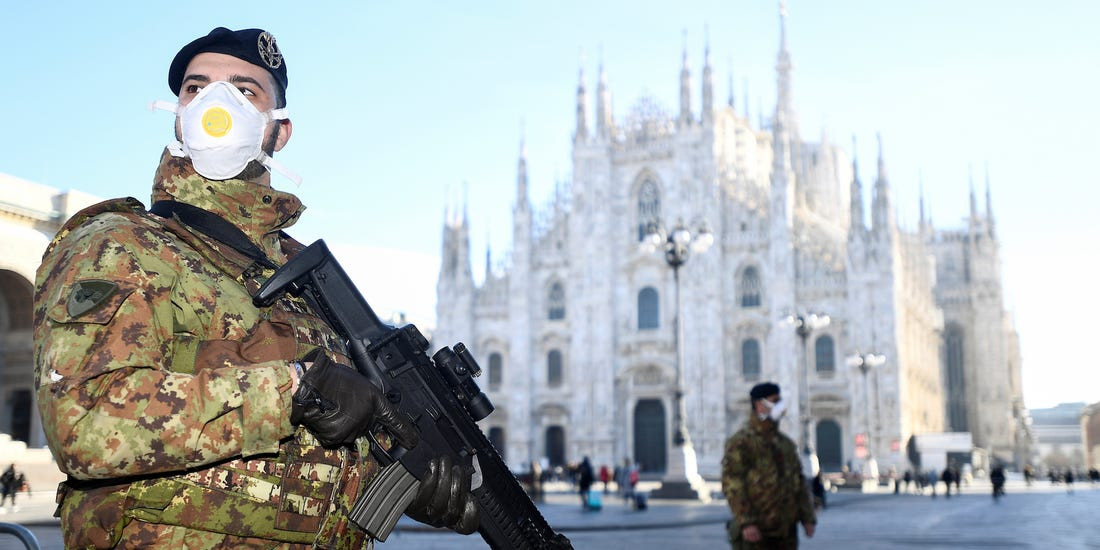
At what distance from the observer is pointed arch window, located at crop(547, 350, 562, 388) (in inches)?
1831

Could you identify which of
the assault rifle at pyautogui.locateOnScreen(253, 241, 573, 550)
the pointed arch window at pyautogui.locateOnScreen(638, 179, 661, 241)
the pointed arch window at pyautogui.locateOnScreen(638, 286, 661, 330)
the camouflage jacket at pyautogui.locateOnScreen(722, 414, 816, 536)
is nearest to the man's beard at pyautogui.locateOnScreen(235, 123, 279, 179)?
the assault rifle at pyautogui.locateOnScreen(253, 241, 573, 550)

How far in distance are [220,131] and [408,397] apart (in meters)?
0.76

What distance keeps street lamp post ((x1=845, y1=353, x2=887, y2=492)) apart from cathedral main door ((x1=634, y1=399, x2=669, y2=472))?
27.1 feet

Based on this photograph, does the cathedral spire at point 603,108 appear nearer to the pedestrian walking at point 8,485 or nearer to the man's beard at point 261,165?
the pedestrian walking at point 8,485

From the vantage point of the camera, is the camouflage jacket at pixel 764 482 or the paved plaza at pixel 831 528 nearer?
the camouflage jacket at pixel 764 482

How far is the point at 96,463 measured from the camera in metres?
1.98

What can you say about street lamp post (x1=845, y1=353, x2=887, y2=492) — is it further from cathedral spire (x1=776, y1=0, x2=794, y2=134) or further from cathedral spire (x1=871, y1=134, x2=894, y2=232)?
cathedral spire (x1=776, y1=0, x2=794, y2=134)

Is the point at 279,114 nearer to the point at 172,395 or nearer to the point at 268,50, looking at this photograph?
the point at 268,50

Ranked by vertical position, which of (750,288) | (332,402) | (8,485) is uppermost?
(750,288)

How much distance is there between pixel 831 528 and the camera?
1686cm

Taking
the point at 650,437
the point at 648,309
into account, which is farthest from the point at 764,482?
the point at 648,309

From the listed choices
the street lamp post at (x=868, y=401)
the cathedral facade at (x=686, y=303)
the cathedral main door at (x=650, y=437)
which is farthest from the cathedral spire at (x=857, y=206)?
the cathedral main door at (x=650, y=437)

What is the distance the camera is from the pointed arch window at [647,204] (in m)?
45.6

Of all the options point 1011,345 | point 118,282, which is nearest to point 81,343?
point 118,282
